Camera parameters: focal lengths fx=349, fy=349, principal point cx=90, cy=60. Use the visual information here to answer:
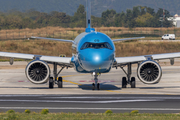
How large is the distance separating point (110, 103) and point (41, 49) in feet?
200

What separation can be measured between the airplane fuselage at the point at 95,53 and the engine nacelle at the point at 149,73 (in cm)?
291

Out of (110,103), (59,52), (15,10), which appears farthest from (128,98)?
(15,10)

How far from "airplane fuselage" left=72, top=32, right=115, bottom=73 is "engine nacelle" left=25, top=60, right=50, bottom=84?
2.97 meters

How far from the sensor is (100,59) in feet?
81.0

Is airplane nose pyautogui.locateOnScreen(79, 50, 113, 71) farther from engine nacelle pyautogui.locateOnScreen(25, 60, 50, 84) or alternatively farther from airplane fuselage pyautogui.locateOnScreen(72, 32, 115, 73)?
engine nacelle pyautogui.locateOnScreen(25, 60, 50, 84)

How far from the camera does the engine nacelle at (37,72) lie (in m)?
27.4

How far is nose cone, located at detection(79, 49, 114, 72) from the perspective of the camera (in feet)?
81.1

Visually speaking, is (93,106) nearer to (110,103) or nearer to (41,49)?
(110,103)

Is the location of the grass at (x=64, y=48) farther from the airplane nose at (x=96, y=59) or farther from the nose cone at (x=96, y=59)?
the airplane nose at (x=96, y=59)

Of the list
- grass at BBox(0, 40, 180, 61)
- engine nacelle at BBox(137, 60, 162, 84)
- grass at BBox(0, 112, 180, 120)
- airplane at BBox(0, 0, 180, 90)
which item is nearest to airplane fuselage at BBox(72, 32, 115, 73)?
airplane at BBox(0, 0, 180, 90)

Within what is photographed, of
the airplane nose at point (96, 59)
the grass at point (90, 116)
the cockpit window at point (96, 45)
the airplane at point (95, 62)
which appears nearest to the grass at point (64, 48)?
the airplane at point (95, 62)

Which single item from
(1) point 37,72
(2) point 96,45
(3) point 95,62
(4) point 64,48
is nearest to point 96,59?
(3) point 95,62

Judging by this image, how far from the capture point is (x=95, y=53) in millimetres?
24844

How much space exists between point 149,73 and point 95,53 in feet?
17.0
